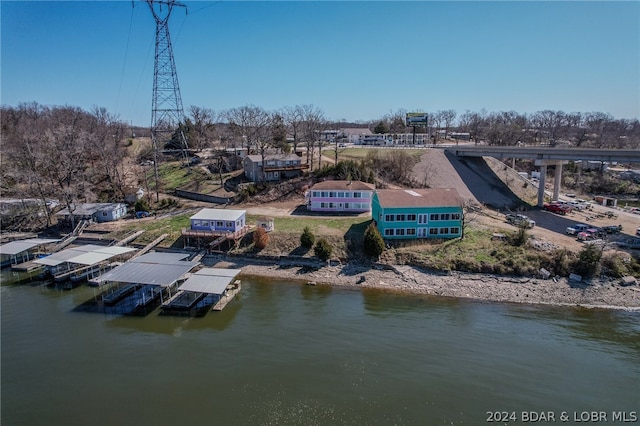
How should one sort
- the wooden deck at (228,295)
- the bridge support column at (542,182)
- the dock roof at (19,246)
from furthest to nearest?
the bridge support column at (542,182), the dock roof at (19,246), the wooden deck at (228,295)

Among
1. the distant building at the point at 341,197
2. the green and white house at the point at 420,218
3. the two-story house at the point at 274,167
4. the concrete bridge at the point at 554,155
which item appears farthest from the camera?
the two-story house at the point at 274,167

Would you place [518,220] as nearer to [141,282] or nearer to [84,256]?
[141,282]

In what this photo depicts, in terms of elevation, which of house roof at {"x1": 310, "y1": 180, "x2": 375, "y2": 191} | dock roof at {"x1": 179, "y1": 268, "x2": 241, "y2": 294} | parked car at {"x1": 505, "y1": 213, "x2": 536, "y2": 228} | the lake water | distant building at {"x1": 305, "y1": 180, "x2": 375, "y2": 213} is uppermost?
house roof at {"x1": 310, "y1": 180, "x2": 375, "y2": 191}

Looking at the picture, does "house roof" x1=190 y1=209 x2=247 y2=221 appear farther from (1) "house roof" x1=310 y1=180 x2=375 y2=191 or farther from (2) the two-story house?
(2) the two-story house

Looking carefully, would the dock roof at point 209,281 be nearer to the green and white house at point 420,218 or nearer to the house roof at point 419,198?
the green and white house at point 420,218

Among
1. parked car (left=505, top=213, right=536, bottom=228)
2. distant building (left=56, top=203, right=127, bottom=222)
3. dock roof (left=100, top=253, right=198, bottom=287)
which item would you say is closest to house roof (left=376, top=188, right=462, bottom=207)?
parked car (left=505, top=213, right=536, bottom=228)

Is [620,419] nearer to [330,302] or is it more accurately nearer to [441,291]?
[441,291]

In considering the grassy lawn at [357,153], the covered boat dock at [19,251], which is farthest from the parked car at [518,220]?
the covered boat dock at [19,251]
